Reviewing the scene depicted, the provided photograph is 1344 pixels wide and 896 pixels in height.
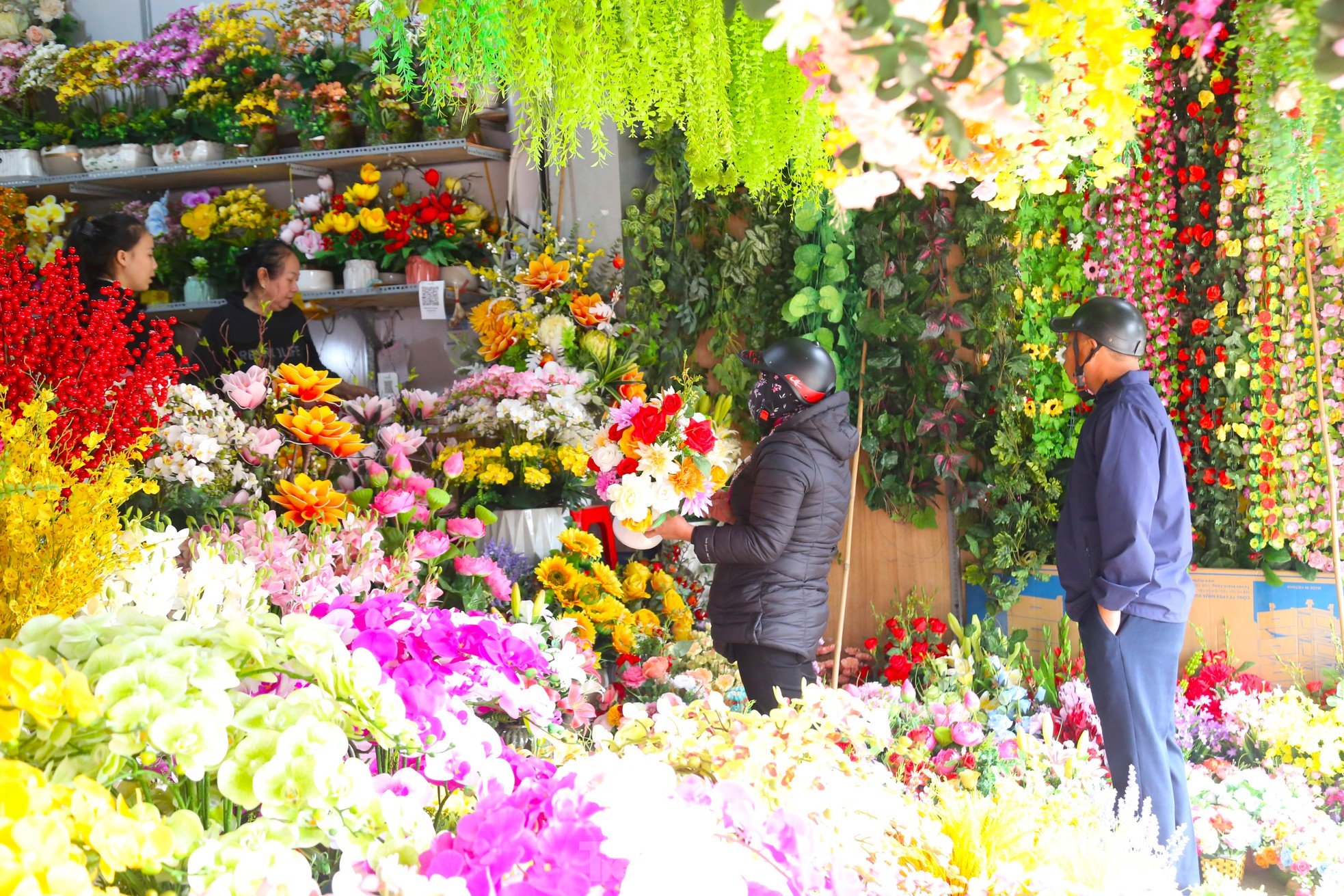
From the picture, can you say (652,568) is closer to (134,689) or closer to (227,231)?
(227,231)

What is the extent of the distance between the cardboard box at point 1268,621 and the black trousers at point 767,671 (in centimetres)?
152

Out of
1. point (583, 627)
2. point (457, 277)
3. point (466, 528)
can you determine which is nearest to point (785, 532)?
point (583, 627)

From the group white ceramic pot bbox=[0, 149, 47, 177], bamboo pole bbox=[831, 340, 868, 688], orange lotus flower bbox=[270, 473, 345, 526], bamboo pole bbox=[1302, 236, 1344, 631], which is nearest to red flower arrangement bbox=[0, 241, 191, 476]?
orange lotus flower bbox=[270, 473, 345, 526]

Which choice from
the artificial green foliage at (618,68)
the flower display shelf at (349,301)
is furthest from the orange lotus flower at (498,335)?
the artificial green foliage at (618,68)

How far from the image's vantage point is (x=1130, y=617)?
254cm

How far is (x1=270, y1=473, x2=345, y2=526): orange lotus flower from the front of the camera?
208cm

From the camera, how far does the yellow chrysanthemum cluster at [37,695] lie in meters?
0.80

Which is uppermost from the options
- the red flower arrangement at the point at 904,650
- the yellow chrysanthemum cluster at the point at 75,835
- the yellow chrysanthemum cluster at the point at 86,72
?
the yellow chrysanthemum cluster at the point at 86,72

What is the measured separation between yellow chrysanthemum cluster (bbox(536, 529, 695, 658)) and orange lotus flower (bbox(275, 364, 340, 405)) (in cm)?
99

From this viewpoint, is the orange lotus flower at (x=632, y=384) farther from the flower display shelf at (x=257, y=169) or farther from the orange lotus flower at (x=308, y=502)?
the orange lotus flower at (x=308, y=502)

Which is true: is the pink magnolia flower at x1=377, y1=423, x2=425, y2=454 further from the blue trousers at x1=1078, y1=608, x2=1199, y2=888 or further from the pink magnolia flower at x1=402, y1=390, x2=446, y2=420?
the blue trousers at x1=1078, y1=608, x2=1199, y2=888

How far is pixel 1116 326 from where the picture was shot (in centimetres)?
265

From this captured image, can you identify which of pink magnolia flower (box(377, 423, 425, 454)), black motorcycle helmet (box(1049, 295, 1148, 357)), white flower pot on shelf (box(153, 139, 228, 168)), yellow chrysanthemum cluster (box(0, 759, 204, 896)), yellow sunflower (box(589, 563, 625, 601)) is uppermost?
white flower pot on shelf (box(153, 139, 228, 168))

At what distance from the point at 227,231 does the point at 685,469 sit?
10.1 feet
